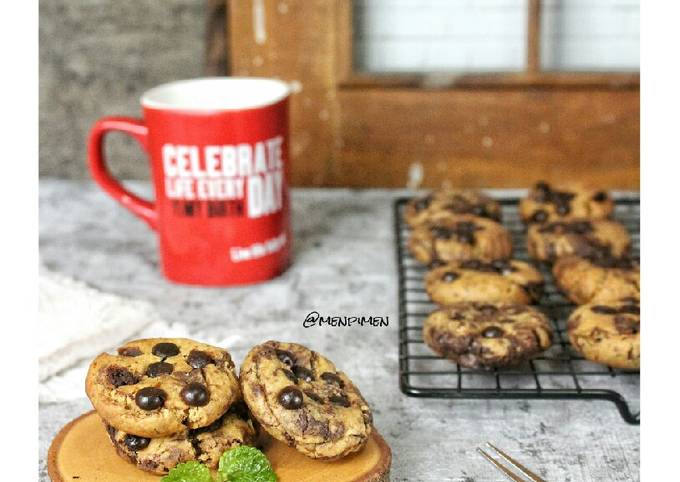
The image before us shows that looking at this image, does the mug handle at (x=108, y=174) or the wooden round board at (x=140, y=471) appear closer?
the wooden round board at (x=140, y=471)

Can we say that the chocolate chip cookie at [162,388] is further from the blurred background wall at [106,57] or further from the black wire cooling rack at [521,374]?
the blurred background wall at [106,57]

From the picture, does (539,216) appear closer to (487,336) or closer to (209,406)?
(487,336)

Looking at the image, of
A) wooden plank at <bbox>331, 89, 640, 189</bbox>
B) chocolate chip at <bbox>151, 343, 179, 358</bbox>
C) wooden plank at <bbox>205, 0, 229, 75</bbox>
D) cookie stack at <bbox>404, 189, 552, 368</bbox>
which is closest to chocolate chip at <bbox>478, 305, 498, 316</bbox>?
cookie stack at <bbox>404, 189, 552, 368</bbox>

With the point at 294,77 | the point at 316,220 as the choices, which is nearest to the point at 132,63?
the point at 294,77

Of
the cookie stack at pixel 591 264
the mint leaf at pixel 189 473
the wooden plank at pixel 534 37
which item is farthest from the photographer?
the wooden plank at pixel 534 37

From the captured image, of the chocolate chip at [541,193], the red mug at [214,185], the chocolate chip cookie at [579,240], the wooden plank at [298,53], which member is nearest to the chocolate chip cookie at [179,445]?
the red mug at [214,185]

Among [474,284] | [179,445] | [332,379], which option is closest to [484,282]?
[474,284]

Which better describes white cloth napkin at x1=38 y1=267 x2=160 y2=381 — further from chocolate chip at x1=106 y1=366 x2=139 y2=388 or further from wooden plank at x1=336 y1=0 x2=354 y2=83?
wooden plank at x1=336 y1=0 x2=354 y2=83

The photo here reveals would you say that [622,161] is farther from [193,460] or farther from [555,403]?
[193,460]
